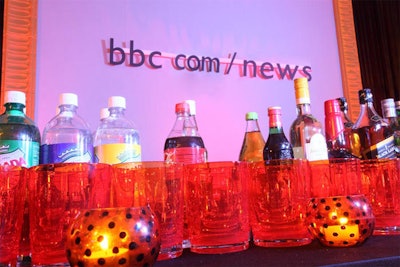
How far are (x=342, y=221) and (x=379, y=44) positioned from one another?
6.76 ft

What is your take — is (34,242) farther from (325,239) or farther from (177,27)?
(177,27)

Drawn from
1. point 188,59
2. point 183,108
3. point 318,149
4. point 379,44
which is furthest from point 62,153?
point 379,44

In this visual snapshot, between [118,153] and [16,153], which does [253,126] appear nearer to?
[118,153]

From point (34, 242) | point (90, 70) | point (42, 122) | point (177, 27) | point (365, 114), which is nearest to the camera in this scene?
point (34, 242)

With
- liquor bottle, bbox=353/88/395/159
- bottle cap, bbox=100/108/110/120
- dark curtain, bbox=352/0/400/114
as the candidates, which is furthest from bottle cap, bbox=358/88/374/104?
dark curtain, bbox=352/0/400/114

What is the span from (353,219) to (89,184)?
327mm

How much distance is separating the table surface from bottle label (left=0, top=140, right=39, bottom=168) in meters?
0.29

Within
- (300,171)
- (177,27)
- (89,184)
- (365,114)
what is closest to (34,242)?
(89,184)

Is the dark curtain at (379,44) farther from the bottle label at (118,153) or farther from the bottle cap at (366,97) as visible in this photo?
the bottle label at (118,153)

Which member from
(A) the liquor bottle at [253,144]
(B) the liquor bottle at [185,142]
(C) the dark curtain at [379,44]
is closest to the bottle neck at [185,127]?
(B) the liquor bottle at [185,142]

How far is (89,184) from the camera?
443 mm

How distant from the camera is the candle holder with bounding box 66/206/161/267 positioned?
35cm

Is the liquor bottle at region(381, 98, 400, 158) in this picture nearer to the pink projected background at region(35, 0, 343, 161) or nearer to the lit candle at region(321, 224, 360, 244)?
the lit candle at region(321, 224, 360, 244)

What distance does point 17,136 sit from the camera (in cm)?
70
